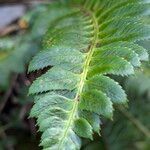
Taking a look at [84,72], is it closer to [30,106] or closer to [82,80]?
[82,80]

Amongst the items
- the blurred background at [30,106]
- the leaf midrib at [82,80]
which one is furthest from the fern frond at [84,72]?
the blurred background at [30,106]

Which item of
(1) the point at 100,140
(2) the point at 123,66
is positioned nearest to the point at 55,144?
(2) the point at 123,66

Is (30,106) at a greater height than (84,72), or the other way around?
(84,72)

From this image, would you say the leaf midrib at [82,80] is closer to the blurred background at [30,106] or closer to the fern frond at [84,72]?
the fern frond at [84,72]

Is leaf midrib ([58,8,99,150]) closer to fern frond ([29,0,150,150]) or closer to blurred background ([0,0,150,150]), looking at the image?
fern frond ([29,0,150,150])

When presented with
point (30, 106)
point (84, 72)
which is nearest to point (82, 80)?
point (84, 72)

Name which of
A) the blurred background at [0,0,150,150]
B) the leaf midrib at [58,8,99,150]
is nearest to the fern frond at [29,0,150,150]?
the leaf midrib at [58,8,99,150]

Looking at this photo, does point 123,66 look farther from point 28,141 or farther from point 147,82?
point 28,141
